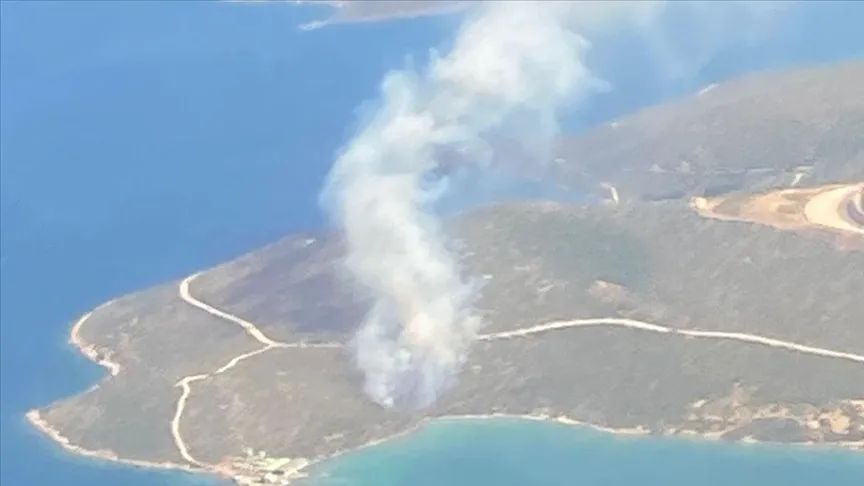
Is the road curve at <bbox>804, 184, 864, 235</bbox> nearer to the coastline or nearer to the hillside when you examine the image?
the hillside

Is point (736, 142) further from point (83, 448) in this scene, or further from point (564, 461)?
point (83, 448)

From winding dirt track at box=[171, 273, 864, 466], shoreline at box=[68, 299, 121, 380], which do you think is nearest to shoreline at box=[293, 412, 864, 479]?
winding dirt track at box=[171, 273, 864, 466]

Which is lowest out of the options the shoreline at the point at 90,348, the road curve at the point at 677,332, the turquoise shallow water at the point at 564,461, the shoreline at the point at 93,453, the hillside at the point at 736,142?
the turquoise shallow water at the point at 564,461

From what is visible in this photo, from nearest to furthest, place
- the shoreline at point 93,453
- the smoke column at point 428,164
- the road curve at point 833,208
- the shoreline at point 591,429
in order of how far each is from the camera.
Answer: the shoreline at point 591,429 → the shoreline at point 93,453 → the smoke column at point 428,164 → the road curve at point 833,208

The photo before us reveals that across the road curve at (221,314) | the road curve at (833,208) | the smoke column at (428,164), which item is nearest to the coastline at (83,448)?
the road curve at (221,314)

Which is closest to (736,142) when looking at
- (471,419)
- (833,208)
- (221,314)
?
(833,208)

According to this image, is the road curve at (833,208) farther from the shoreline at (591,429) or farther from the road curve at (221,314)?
the road curve at (221,314)
